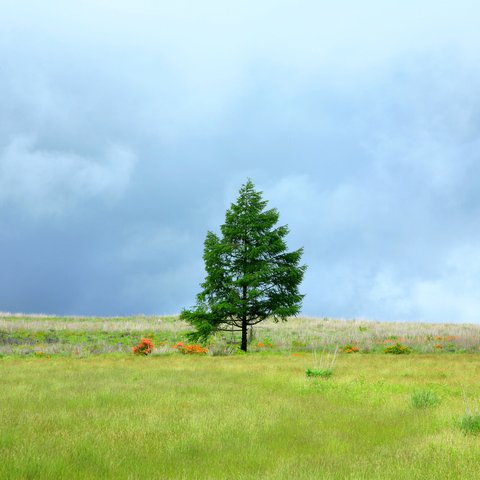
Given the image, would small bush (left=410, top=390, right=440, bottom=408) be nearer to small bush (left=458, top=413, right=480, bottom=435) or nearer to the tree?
small bush (left=458, top=413, right=480, bottom=435)

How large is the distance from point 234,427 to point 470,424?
4.20 metres

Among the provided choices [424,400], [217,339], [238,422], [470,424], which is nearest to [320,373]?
[424,400]

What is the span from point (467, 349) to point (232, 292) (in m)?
14.3

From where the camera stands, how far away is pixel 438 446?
314 inches

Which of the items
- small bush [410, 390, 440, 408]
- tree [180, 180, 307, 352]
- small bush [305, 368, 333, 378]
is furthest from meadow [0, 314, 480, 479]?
tree [180, 180, 307, 352]

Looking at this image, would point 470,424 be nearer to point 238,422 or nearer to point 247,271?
point 238,422

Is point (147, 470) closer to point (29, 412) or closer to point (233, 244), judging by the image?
point (29, 412)

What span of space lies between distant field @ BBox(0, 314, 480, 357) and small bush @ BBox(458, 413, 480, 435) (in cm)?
2039

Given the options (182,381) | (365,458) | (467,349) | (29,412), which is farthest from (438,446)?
(467,349)

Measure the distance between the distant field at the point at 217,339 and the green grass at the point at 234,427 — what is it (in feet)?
45.4

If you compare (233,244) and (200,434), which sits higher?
(233,244)

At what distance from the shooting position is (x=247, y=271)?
98.1 ft

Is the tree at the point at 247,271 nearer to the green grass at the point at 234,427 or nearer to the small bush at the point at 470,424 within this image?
the green grass at the point at 234,427

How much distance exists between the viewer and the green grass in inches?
276
